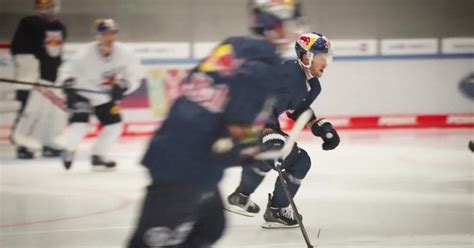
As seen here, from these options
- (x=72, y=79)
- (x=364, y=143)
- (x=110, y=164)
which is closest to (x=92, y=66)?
(x=72, y=79)

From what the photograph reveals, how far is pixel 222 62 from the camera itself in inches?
93.4

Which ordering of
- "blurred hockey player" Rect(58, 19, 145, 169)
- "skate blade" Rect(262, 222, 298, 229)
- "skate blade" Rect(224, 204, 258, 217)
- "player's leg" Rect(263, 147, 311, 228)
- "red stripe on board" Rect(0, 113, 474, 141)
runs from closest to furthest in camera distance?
"player's leg" Rect(263, 147, 311, 228)
"skate blade" Rect(262, 222, 298, 229)
"skate blade" Rect(224, 204, 258, 217)
"blurred hockey player" Rect(58, 19, 145, 169)
"red stripe on board" Rect(0, 113, 474, 141)

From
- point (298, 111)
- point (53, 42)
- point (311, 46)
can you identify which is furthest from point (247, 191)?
point (53, 42)

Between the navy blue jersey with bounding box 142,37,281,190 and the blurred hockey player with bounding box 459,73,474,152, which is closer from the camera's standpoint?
the navy blue jersey with bounding box 142,37,281,190

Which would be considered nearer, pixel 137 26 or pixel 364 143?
pixel 364 143

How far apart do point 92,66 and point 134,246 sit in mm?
4487

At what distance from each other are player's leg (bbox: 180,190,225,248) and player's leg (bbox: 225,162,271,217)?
69.9 inches

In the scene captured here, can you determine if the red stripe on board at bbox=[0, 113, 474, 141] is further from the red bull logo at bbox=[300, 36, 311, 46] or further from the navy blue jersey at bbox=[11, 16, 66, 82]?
the red bull logo at bbox=[300, 36, 311, 46]

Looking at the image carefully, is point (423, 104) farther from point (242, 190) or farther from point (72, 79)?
point (242, 190)

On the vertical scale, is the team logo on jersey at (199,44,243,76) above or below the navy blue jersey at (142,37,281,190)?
above

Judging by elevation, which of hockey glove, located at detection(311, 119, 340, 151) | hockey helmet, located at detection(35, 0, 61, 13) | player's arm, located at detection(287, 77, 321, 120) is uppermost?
player's arm, located at detection(287, 77, 321, 120)

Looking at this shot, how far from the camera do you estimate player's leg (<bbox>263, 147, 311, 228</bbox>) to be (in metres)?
4.38

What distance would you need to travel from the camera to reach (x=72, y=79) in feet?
22.5

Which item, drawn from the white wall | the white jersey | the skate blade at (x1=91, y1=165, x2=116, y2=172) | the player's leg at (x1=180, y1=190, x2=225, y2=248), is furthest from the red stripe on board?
the player's leg at (x1=180, y1=190, x2=225, y2=248)
